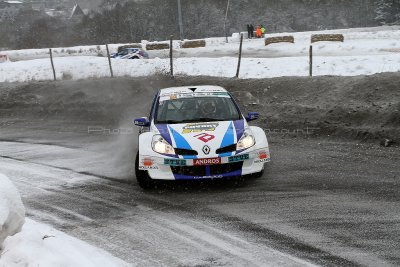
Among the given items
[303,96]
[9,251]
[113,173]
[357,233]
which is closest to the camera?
[9,251]

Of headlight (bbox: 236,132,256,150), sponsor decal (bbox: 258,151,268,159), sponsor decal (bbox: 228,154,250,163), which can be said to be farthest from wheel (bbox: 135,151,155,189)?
sponsor decal (bbox: 258,151,268,159)

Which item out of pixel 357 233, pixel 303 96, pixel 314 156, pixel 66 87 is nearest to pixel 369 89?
pixel 303 96

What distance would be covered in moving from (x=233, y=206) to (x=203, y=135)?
1.39m

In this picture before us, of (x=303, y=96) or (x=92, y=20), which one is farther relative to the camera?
(x=92, y=20)

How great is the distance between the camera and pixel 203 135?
825 centimetres

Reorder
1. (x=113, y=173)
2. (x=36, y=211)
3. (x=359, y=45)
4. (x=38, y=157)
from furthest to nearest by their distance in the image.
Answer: (x=359, y=45)
(x=38, y=157)
(x=113, y=173)
(x=36, y=211)

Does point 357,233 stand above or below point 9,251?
below

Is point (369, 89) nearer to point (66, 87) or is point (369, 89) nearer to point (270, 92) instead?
point (270, 92)

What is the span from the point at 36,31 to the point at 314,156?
75118mm

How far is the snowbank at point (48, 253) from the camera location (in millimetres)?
4812

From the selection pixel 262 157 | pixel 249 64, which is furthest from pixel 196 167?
pixel 249 64

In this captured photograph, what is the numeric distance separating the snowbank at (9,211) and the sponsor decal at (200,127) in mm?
3665

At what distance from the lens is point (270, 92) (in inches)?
687

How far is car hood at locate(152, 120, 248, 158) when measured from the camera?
800 cm
